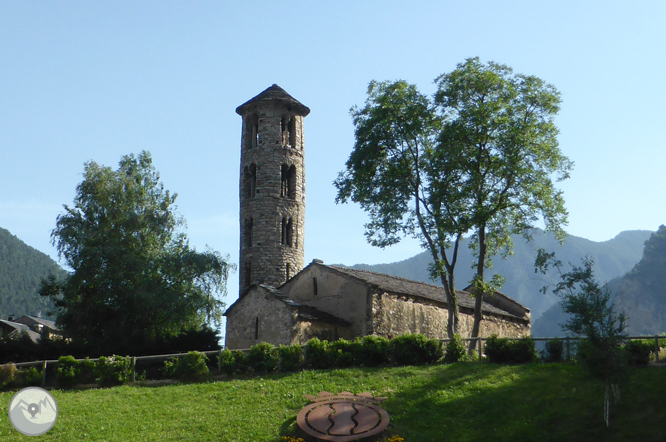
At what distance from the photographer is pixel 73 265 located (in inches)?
1651

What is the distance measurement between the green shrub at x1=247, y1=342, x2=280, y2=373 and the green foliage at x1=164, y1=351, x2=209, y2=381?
6.55 ft

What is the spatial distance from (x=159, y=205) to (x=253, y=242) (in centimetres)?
741

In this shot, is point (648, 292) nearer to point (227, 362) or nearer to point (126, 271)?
point (126, 271)

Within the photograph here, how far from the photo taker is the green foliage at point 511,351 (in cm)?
2680

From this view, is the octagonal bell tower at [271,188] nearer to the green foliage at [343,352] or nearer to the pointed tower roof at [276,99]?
the pointed tower roof at [276,99]

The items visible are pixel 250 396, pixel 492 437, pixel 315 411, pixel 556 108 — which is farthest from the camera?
pixel 556 108

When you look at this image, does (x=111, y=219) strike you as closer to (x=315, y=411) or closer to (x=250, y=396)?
(x=250, y=396)

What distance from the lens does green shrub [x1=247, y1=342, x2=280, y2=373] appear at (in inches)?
1102

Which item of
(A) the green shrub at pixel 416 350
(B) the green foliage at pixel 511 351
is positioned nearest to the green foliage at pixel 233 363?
(A) the green shrub at pixel 416 350

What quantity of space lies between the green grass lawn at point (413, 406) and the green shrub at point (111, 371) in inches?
42.0

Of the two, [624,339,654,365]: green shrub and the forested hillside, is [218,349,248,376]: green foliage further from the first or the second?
the forested hillside

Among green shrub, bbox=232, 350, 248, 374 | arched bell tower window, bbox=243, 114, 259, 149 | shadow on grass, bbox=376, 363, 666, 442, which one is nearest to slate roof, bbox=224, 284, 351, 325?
green shrub, bbox=232, 350, 248, 374

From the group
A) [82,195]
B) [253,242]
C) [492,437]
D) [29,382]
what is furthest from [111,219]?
[492,437]

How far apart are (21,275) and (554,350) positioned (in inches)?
6265
